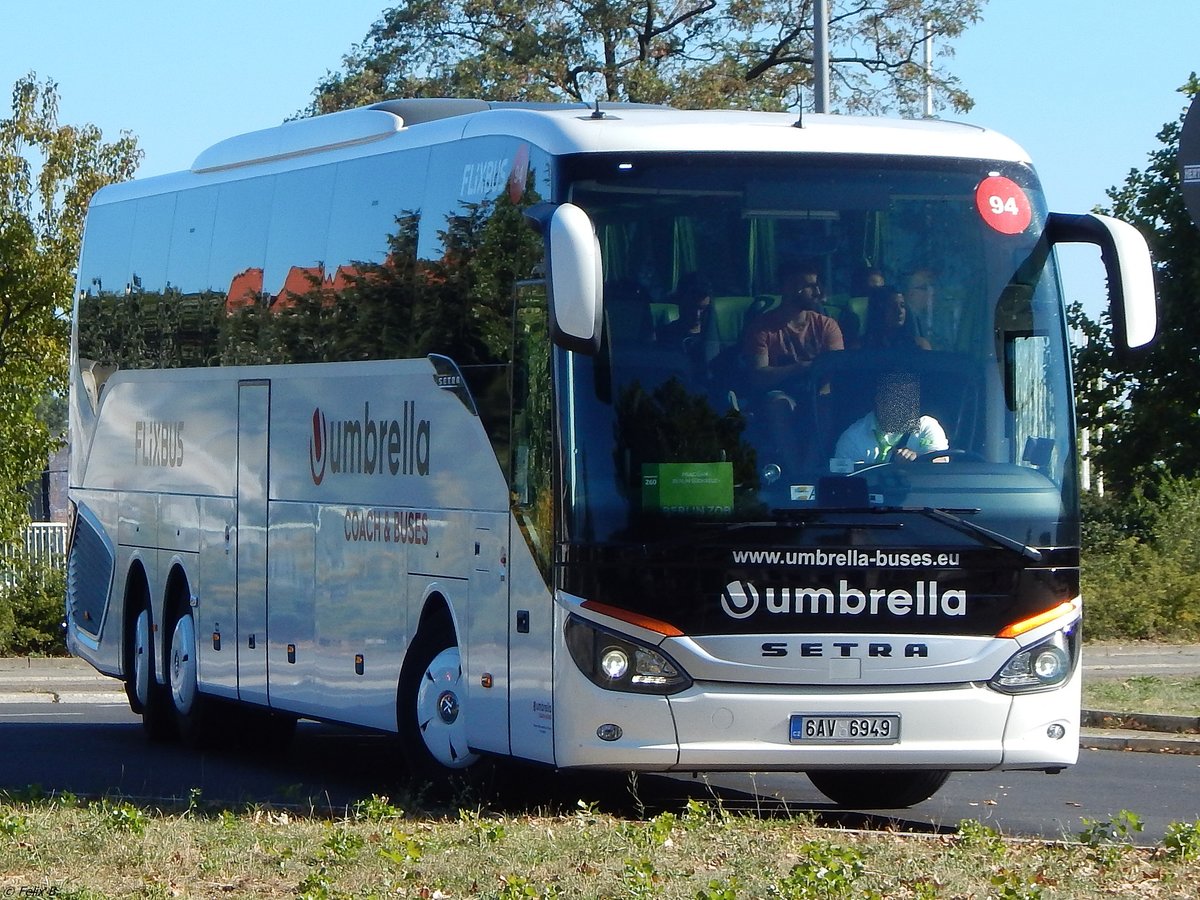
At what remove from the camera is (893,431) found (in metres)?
9.99

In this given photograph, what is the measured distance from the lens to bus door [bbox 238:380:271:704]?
1410cm

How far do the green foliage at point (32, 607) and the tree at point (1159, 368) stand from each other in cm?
1635

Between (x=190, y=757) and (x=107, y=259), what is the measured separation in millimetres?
4706

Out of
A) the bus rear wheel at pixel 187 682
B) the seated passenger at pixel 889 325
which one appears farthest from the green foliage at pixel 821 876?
the bus rear wheel at pixel 187 682

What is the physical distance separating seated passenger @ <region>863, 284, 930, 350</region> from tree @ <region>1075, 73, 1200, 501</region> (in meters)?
23.0

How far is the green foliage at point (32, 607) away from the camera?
2459 cm

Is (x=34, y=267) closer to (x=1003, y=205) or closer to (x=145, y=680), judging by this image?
(x=145, y=680)

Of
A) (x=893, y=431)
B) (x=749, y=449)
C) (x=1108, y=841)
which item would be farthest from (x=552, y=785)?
(x=1108, y=841)

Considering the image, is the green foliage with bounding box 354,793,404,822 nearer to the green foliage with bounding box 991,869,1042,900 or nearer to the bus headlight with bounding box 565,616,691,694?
the bus headlight with bounding box 565,616,691,694

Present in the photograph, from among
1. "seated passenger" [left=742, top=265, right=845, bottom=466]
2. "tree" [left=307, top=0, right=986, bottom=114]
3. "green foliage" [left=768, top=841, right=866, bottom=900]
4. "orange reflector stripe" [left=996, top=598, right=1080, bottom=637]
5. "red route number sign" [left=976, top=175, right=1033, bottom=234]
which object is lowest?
"green foliage" [left=768, top=841, right=866, bottom=900]

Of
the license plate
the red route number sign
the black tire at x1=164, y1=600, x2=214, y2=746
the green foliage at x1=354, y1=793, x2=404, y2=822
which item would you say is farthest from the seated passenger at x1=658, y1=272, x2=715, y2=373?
the black tire at x1=164, y1=600, x2=214, y2=746

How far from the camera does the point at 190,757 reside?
1536 cm

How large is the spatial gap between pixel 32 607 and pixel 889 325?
16886 mm

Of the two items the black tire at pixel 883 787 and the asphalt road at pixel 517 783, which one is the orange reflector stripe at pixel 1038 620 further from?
the black tire at pixel 883 787
